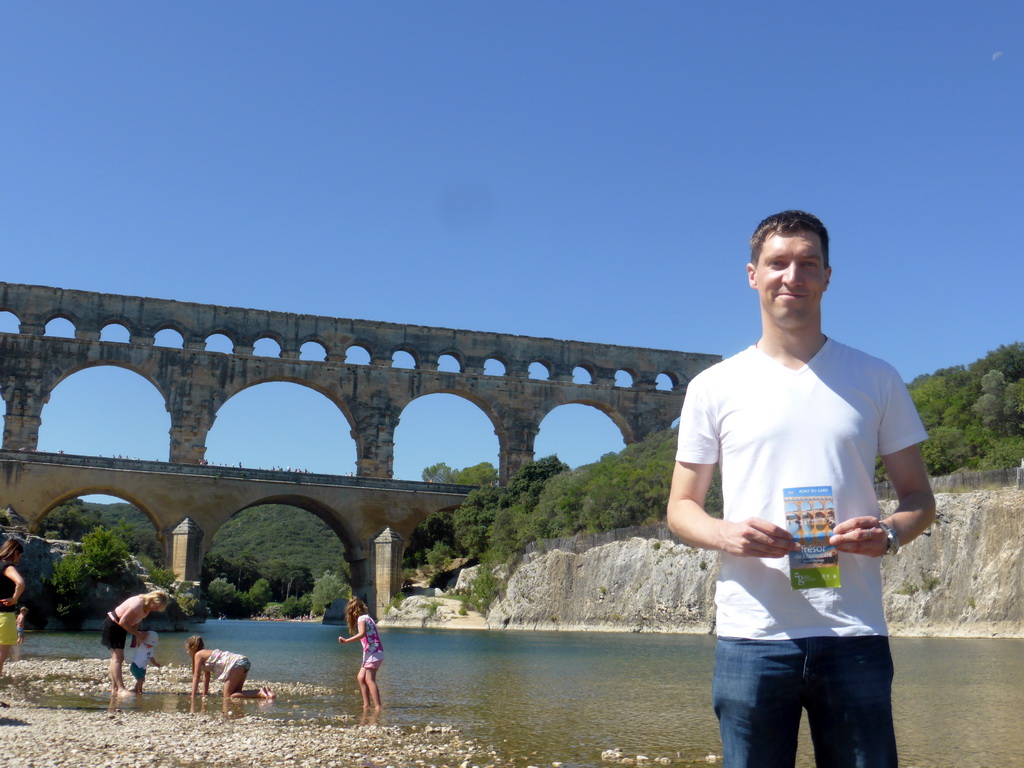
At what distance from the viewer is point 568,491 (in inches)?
1426

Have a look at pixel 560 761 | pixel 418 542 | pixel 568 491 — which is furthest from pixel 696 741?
pixel 418 542

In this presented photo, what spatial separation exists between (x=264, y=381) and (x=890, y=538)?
4053cm

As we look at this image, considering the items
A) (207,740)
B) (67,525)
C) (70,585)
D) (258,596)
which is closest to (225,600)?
(258,596)

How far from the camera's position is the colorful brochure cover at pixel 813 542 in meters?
2.13

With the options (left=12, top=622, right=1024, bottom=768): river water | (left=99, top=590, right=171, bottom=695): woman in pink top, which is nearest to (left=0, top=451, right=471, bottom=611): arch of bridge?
(left=12, top=622, right=1024, bottom=768): river water

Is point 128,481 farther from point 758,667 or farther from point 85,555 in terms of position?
point 758,667

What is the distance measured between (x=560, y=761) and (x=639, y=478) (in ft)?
91.0

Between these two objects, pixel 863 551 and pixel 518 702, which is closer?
pixel 863 551

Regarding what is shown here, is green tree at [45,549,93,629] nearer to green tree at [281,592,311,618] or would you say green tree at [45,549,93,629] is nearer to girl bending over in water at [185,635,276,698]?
girl bending over in water at [185,635,276,698]

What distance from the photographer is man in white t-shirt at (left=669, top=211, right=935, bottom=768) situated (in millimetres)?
2156

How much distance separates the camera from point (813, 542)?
2.14m

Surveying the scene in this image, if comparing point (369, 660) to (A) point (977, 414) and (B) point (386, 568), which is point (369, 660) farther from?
(B) point (386, 568)

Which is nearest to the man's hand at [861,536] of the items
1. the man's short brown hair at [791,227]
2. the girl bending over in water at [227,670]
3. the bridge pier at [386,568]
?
the man's short brown hair at [791,227]

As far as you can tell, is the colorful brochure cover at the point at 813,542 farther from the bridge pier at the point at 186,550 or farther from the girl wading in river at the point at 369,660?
the bridge pier at the point at 186,550
